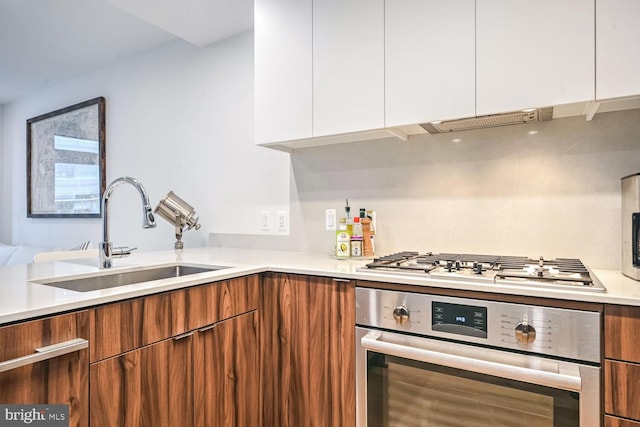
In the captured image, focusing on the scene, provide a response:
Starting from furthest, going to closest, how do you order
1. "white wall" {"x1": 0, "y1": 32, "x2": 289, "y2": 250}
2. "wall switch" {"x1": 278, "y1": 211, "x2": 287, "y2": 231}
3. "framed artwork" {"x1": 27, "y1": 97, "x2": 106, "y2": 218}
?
"framed artwork" {"x1": 27, "y1": 97, "x2": 106, "y2": 218}
"white wall" {"x1": 0, "y1": 32, "x2": 289, "y2": 250}
"wall switch" {"x1": 278, "y1": 211, "x2": 287, "y2": 231}

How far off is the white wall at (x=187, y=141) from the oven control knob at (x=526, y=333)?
1.47 meters

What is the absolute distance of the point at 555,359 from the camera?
1120 millimetres

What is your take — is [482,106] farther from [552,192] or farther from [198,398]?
[198,398]

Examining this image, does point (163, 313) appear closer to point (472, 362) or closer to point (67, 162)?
point (472, 362)

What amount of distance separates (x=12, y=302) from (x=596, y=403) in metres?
1.60

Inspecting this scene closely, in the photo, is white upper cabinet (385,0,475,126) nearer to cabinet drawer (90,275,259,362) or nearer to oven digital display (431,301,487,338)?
oven digital display (431,301,487,338)

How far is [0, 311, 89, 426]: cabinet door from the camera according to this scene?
0.90 m

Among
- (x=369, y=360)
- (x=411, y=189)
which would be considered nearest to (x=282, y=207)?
(x=411, y=189)

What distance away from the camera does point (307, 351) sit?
1.54m

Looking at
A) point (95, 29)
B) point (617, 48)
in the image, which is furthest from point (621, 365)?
point (95, 29)

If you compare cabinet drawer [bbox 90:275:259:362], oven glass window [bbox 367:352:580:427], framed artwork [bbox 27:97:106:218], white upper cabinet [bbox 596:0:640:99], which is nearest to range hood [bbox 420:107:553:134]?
white upper cabinet [bbox 596:0:640:99]

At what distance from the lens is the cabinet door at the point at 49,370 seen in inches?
35.4

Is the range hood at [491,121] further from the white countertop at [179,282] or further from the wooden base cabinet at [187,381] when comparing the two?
the wooden base cabinet at [187,381]

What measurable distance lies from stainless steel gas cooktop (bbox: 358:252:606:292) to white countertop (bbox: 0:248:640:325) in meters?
0.03
